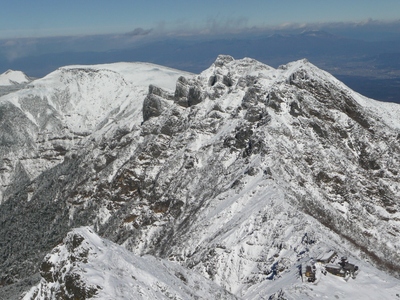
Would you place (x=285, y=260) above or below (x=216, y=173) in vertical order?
above

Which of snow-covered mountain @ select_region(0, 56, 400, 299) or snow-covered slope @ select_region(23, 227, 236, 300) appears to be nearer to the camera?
snow-covered slope @ select_region(23, 227, 236, 300)

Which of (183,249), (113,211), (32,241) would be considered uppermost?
(183,249)

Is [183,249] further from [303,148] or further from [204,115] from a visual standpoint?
[204,115]

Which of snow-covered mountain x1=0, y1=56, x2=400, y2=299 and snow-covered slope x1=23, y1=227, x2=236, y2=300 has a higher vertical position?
snow-covered slope x1=23, y1=227, x2=236, y2=300

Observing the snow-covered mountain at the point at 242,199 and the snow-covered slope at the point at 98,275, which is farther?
the snow-covered mountain at the point at 242,199

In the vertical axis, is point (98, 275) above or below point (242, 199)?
above

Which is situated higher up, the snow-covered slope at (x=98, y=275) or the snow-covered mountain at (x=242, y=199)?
the snow-covered slope at (x=98, y=275)

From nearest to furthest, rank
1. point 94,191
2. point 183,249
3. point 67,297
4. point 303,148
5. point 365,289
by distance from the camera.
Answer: point 67,297, point 365,289, point 183,249, point 303,148, point 94,191

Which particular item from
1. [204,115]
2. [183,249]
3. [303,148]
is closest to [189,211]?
[183,249]
